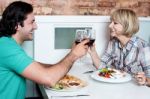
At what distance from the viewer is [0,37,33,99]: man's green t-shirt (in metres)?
1.50

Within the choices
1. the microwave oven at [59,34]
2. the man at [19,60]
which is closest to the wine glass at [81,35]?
the man at [19,60]

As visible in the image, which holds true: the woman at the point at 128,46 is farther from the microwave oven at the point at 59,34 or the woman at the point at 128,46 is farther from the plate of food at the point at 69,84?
the plate of food at the point at 69,84

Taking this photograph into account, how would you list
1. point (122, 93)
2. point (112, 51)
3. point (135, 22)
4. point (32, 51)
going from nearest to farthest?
point (122, 93) < point (135, 22) < point (112, 51) < point (32, 51)

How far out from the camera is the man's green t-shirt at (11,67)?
1501mm

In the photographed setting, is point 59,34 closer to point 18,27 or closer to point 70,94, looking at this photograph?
point 18,27

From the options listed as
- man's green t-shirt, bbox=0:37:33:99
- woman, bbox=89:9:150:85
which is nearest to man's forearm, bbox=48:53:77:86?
man's green t-shirt, bbox=0:37:33:99

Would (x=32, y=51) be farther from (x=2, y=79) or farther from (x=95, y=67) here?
(x=2, y=79)

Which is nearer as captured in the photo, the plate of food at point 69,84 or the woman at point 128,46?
the plate of food at point 69,84

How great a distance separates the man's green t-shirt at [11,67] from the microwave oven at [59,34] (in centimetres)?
65

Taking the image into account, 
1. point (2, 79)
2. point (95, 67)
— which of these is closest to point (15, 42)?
point (2, 79)

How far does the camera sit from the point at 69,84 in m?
1.64

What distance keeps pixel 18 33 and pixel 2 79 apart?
274 mm

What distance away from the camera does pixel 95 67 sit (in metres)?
2.17

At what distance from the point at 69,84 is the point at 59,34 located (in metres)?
0.78
